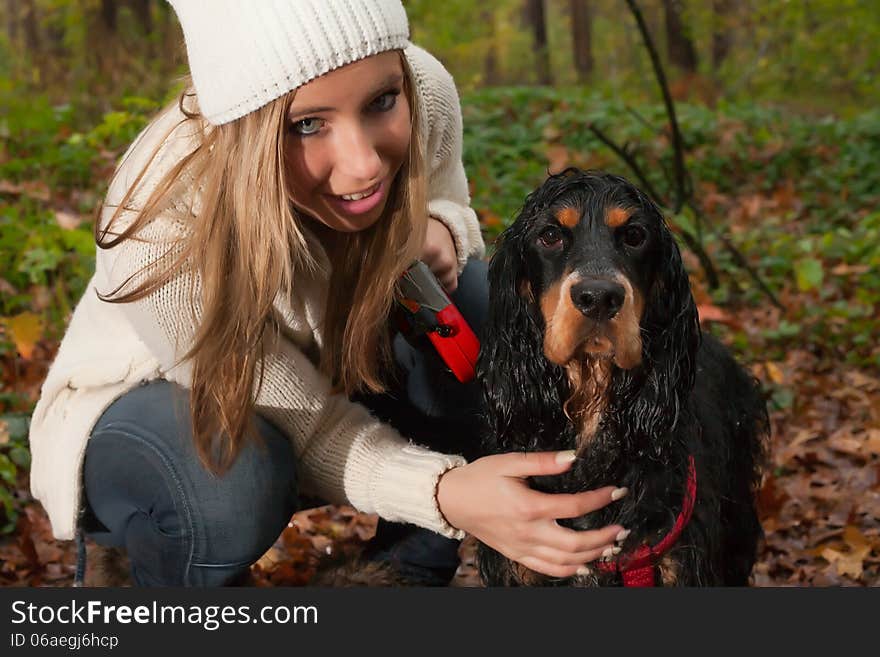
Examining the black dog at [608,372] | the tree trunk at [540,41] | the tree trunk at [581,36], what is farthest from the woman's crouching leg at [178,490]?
the tree trunk at [581,36]

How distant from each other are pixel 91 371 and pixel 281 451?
55 centimetres

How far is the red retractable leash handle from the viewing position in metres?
2.69

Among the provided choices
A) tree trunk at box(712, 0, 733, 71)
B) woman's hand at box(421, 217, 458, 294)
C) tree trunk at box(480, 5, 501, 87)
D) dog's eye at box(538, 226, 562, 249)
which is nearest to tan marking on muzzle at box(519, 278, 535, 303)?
dog's eye at box(538, 226, 562, 249)

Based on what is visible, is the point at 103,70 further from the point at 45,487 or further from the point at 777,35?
the point at 777,35

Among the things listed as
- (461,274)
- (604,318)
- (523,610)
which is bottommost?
(523,610)

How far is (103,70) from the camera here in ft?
29.1

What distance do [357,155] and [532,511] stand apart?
910mm

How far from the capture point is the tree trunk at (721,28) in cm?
1245

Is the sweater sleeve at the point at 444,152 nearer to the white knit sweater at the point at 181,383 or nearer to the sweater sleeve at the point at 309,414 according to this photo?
the white knit sweater at the point at 181,383

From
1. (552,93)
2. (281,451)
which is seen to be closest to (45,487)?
(281,451)

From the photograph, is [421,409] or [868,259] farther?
[868,259]

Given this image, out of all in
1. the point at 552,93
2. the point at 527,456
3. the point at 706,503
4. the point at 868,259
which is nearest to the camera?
the point at 527,456

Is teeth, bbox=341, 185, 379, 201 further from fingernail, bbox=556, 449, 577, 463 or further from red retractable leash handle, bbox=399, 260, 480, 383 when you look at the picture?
fingernail, bbox=556, 449, 577, 463

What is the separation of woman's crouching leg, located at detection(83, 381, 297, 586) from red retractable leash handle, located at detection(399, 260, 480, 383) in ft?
1.61
